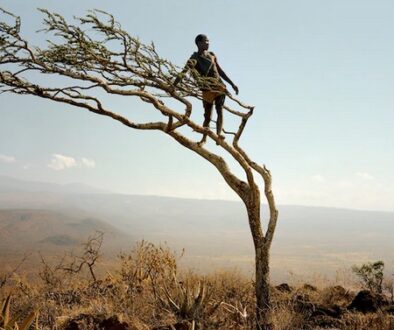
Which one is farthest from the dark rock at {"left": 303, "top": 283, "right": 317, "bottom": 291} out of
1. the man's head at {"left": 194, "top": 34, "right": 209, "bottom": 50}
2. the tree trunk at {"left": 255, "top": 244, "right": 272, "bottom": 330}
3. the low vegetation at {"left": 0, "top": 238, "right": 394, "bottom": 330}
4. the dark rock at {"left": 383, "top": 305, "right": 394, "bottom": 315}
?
the man's head at {"left": 194, "top": 34, "right": 209, "bottom": 50}

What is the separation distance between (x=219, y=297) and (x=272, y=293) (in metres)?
1.36

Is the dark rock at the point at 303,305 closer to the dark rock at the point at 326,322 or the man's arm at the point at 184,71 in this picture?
the dark rock at the point at 326,322

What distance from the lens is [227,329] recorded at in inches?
228

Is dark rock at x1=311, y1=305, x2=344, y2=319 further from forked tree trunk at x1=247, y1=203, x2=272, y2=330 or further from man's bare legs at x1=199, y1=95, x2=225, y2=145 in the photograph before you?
man's bare legs at x1=199, y1=95, x2=225, y2=145

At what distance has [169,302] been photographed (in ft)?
21.4

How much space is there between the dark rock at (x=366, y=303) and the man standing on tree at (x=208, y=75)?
14.2ft

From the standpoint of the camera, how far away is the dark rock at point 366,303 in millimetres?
7418

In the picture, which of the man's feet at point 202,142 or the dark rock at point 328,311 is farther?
the dark rock at point 328,311

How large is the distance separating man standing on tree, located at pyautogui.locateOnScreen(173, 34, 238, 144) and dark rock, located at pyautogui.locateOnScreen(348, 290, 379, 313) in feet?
14.2

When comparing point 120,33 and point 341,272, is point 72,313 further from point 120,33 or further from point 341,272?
point 341,272

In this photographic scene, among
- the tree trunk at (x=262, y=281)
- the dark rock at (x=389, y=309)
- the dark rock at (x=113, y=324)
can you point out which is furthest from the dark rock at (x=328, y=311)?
the dark rock at (x=113, y=324)

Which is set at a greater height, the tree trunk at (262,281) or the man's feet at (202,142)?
the man's feet at (202,142)

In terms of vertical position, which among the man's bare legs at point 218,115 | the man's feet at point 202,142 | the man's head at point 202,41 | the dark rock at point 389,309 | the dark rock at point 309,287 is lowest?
the dark rock at point 309,287

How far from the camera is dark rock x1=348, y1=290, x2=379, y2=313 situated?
7418 millimetres
